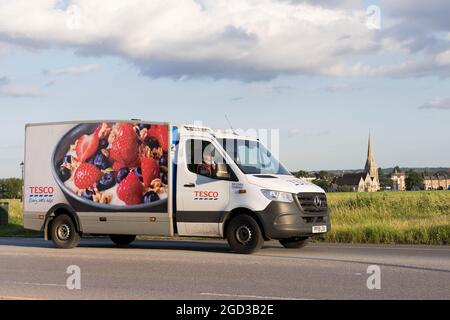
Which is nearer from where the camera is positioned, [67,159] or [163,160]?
[163,160]

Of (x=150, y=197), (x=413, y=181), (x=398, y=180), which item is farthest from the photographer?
(x=398, y=180)

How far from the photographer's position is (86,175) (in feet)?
52.1

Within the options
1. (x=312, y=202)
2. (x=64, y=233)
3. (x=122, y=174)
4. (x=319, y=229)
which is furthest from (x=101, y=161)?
(x=319, y=229)

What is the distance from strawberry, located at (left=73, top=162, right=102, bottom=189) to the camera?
15.8 metres

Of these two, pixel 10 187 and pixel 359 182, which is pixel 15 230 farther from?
pixel 359 182

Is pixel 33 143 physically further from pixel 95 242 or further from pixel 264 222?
pixel 264 222

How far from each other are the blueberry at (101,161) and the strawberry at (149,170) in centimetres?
99

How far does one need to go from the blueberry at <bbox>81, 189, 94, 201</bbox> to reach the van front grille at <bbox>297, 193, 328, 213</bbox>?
15.5 feet

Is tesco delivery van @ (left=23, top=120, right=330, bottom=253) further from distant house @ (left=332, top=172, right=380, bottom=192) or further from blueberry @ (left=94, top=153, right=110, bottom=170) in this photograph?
distant house @ (left=332, top=172, right=380, bottom=192)

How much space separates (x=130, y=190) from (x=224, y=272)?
4469mm

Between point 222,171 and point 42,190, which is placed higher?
point 222,171

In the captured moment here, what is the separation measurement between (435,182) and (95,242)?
6571 inches

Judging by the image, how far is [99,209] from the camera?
51.4ft
